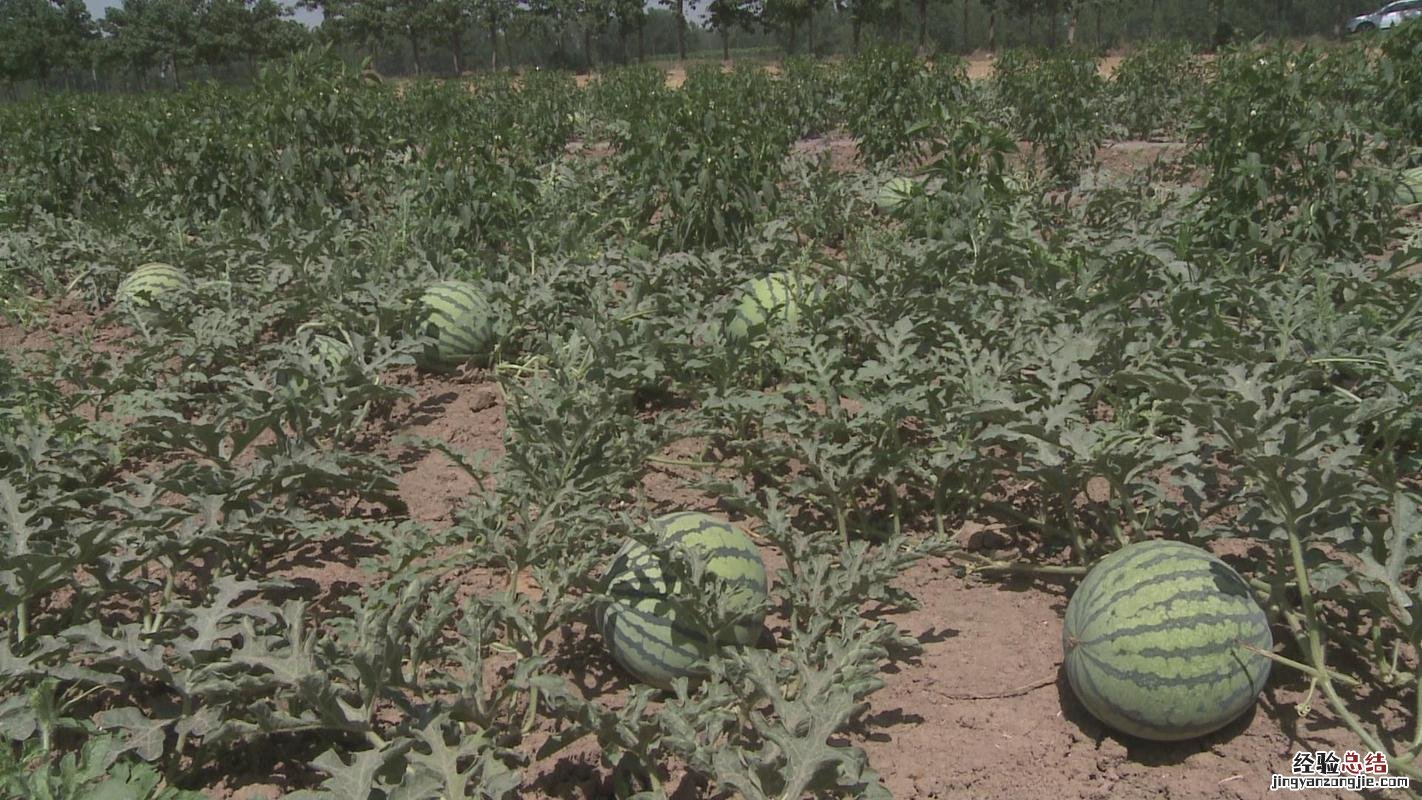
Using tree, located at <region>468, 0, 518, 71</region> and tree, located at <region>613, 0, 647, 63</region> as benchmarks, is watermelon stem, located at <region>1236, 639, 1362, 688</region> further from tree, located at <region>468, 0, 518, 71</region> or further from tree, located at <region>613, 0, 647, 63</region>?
tree, located at <region>468, 0, 518, 71</region>

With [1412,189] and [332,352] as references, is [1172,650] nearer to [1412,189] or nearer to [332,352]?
[332,352]

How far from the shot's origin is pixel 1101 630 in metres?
2.45

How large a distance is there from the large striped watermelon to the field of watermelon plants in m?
0.01

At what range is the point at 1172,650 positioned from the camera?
233 cm

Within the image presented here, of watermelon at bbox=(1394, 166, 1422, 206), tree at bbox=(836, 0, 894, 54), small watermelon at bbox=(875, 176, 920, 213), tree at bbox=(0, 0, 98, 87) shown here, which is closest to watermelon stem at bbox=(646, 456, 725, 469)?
small watermelon at bbox=(875, 176, 920, 213)

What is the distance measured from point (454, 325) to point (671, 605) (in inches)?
111

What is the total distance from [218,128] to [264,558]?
6.14 meters

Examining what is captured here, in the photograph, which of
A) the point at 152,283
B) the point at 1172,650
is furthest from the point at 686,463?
the point at 152,283

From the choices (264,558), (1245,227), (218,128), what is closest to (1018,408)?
(264,558)

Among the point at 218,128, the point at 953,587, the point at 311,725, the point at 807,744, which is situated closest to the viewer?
the point at 807,744

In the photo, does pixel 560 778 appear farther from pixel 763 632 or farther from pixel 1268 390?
pixel 1268 390

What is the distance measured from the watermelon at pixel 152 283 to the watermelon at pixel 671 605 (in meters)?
3.85

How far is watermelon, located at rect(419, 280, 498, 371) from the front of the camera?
16.3ft

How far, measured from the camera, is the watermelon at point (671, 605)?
Answer: 2.62 m
